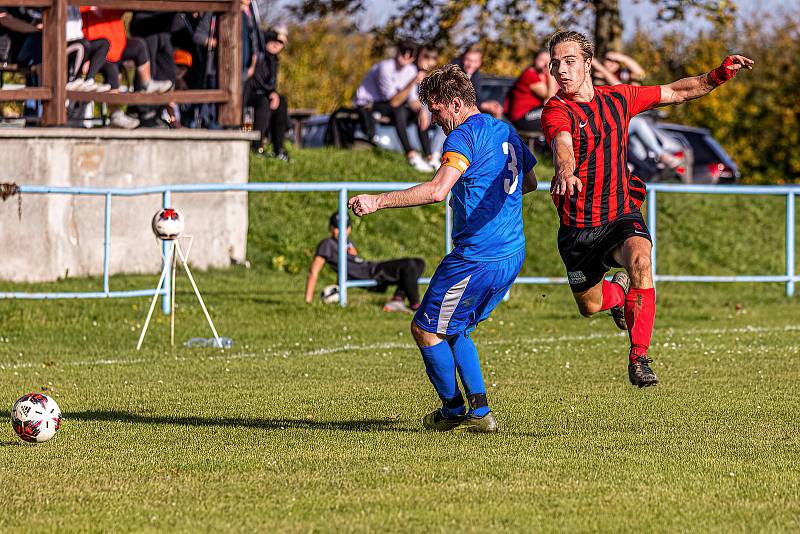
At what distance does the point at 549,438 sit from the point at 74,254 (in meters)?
10.4

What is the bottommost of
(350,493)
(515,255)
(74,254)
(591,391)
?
(74,254)

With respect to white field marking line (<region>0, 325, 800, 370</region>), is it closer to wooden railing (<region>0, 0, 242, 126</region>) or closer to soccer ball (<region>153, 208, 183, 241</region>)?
soccer ball (<region>153, 208, 183, 241</region>)

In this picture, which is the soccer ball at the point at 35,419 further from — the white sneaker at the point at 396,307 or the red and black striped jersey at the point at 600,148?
the white sneaker at the point at 396,307

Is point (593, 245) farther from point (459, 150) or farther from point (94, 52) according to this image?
point (94, 52)

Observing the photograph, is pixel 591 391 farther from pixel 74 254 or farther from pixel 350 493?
pixel 74 254

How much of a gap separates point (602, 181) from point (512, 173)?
84 centimetres

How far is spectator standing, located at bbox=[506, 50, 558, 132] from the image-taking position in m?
19.9

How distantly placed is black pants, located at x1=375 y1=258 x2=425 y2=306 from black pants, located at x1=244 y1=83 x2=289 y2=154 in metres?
4.71

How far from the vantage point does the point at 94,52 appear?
53.8 feet

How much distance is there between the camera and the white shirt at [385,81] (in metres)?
20.0

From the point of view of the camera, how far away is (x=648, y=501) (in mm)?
5770

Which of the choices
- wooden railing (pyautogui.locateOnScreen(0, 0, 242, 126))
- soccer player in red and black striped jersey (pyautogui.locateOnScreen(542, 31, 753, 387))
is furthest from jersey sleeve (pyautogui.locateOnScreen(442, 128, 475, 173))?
wooden railing (pyautogui.locateOnScreen(0, 0, 242, 126))

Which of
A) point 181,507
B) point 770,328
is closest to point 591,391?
point 181,507

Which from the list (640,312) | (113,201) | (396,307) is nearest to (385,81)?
(113,201)
